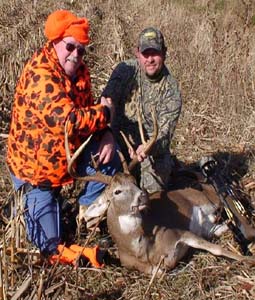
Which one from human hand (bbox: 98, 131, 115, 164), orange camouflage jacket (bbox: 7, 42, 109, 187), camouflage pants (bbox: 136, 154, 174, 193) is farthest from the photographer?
camouflage pants (bbox: 136, 154, 174, 193)

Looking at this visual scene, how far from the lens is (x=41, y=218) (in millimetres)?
4648

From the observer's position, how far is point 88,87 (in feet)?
16.1

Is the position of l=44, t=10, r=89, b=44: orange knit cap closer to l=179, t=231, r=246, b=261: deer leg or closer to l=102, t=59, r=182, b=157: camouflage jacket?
l=102, t=59, r=182, b=157: camouflage jacket

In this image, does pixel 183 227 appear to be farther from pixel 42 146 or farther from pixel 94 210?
pixel 42 146

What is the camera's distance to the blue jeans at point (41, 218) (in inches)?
180

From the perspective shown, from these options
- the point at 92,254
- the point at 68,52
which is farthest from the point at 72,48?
the point at 92,254

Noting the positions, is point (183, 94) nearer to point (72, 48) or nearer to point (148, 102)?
point (148, 102)

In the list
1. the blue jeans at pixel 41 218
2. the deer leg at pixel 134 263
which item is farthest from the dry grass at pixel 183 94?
the blue jeans at pixel 41 218

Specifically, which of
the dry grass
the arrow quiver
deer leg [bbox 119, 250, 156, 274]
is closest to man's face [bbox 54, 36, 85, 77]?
the dry grass

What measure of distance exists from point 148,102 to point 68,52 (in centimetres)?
135

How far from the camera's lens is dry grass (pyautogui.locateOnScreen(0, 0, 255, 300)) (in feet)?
13.7

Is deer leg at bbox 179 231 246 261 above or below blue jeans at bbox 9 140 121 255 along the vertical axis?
below

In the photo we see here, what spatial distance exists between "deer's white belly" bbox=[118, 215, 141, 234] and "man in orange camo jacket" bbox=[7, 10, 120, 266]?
276mm

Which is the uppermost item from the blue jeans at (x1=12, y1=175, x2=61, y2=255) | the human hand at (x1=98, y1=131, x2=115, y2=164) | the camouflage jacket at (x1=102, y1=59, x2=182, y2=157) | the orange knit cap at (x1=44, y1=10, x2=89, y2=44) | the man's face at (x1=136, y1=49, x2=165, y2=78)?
the orange knit cap at (x1=44, y1=10, x2=89, y2=44)
